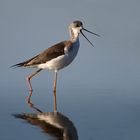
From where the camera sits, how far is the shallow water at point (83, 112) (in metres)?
6.30

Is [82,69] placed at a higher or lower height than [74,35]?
lower

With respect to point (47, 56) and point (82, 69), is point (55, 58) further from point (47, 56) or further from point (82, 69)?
point (82, 69)

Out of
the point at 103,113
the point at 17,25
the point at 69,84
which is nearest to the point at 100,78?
the point at 69,84

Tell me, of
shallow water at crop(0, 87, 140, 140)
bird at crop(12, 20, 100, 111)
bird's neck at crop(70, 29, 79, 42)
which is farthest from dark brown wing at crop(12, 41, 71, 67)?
shallow water at crop(0, 87, 140, 140)

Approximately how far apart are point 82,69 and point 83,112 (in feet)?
8.16

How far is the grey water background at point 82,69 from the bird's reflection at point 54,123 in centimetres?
9

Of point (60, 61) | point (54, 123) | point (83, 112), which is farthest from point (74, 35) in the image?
point (54, 123)

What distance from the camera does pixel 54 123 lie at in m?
6.81

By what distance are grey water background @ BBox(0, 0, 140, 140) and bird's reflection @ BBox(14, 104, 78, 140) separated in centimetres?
9

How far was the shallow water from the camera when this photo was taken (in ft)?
20.7

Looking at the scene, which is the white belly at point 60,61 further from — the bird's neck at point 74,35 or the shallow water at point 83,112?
the shallow water at point 83,112

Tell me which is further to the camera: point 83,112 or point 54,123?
point 83,112

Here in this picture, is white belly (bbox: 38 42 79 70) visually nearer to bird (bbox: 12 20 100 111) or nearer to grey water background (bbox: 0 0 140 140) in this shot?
bird (bbox: 12 20 100 111)

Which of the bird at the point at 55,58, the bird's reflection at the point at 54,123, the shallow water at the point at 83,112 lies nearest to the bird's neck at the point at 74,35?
the bird at the point at 55,58
